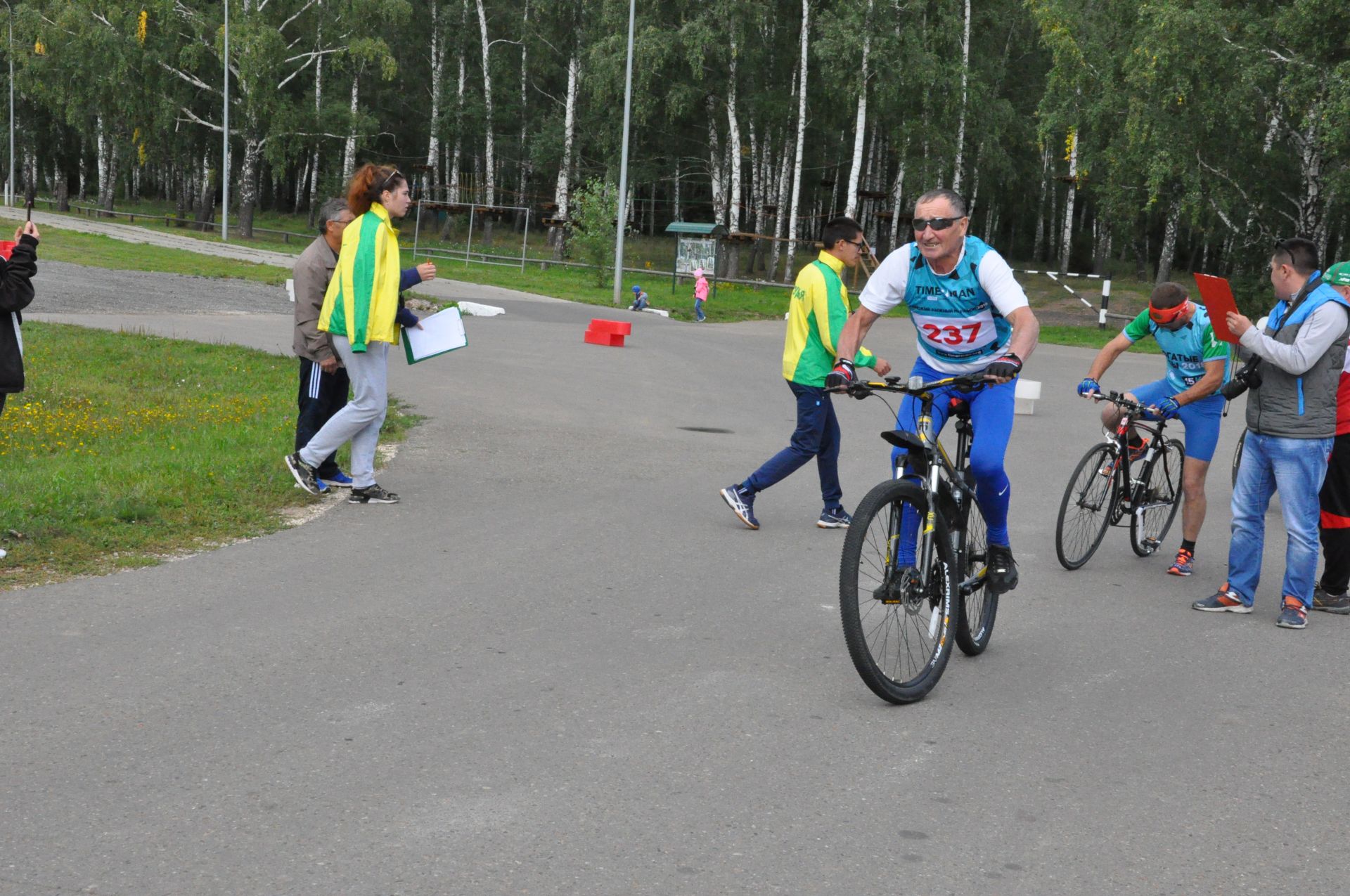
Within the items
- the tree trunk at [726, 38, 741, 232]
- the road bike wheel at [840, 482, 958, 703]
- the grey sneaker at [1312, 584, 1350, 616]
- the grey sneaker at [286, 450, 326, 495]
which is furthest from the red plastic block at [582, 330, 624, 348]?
the tree trunk at [726, 38, 741, 232]

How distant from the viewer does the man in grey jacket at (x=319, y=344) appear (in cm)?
872

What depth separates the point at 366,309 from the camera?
8.16 meters

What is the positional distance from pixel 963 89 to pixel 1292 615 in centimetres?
3853

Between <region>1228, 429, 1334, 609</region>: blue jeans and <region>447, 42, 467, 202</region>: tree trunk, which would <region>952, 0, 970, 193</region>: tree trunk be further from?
<region>1228, 429, 1334, 609</region>: blue jeans

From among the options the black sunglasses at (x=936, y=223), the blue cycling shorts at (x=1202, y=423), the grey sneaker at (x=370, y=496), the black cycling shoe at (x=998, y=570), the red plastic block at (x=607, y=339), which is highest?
the black sunglasses at (x=936, y=223)

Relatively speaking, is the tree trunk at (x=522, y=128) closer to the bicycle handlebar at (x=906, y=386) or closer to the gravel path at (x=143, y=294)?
the gravel path at (x=143, y=294)

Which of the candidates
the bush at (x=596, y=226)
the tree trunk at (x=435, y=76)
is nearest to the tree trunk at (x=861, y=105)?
the bush at (x=596, y=226)

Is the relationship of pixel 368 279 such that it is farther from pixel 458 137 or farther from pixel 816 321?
pixel 458 137

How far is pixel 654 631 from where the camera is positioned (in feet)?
19.5

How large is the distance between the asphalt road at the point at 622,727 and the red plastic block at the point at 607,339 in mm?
12581

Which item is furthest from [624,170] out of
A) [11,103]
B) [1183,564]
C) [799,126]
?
[11,103]

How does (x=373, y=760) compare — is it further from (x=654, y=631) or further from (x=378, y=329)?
(x=378, y=329)

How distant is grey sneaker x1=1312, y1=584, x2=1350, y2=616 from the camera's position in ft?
23.2

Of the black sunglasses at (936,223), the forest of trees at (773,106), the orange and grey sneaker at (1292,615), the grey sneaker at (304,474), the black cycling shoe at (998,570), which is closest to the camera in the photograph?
the black sunglasses at (936,223)
